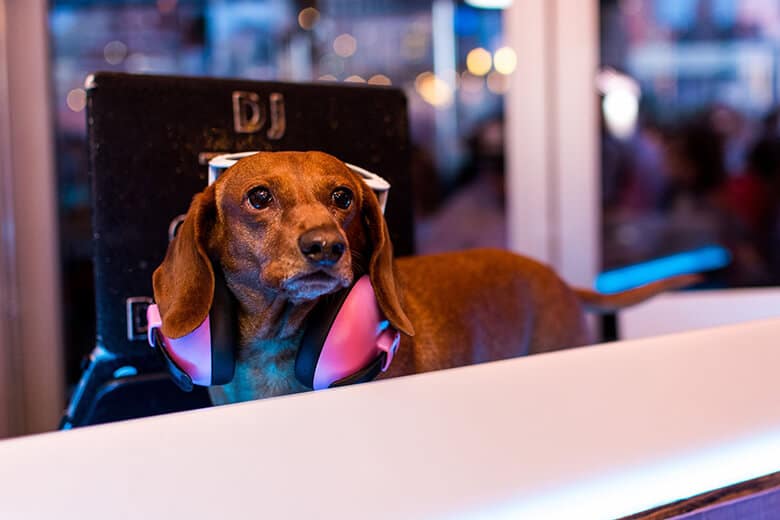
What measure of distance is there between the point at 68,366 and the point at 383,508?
70.4 inches

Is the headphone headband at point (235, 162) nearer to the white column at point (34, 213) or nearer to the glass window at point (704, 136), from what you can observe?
the white column at point (34, 213)

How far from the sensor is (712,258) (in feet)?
9.68

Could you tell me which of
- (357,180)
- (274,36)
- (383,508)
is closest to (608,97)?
(274,36)

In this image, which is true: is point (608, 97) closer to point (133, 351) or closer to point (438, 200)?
point (438, 200)

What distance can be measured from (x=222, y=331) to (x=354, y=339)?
6.7 inches

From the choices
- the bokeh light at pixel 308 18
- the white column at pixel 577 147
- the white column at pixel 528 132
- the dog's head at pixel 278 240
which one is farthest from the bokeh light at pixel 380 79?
the dog's head at pixel 278 240

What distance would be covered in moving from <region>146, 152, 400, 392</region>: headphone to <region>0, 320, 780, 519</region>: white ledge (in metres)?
0.17

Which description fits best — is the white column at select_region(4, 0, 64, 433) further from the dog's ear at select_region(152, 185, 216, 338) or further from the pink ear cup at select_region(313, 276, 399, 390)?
the pink ear cup at select_region(313, 276, 399, 390)

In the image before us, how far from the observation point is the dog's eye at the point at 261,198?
97cm

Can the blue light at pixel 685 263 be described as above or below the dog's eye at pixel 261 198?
below

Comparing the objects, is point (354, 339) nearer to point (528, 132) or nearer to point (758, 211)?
point (528, 132)

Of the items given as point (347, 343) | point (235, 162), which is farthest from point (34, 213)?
point (347, 343)

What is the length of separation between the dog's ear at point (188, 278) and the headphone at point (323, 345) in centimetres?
2

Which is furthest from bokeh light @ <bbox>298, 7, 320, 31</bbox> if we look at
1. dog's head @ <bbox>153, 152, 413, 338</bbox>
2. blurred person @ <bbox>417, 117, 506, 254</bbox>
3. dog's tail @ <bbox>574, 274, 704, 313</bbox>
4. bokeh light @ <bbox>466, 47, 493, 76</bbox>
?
dog's head @ <bbox>153, 152, 413, 338</bbox>
